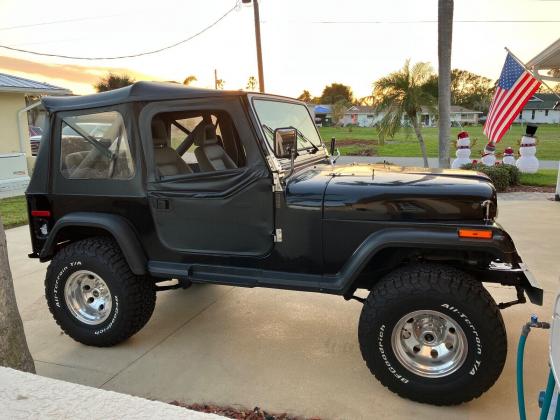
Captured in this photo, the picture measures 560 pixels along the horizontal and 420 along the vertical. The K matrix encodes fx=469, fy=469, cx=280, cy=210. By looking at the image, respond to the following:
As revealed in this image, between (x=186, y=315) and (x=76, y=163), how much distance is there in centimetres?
161

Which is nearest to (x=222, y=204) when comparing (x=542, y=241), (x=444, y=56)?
(x=542, y=241)

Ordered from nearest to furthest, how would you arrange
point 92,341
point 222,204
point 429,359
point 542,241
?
point 429,359, point 222,204, point 92,341, point 542,241

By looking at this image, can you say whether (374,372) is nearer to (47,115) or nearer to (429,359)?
(429,359)

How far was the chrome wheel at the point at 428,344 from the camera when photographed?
272cm

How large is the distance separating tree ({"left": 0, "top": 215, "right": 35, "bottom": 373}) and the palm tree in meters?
12.8

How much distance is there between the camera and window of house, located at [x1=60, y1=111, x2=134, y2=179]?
3.42 metres

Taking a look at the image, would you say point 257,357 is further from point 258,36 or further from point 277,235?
point 258,36

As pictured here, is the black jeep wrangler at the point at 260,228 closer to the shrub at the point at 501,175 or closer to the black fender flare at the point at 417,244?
the black fender flare at the point at 417,244

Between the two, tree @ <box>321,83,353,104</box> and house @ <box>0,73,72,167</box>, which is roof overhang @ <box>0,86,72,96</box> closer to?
house @ <box>0,73,72,167</box>

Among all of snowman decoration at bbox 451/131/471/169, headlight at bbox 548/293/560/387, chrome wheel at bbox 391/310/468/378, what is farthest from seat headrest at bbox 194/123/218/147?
snowman decoration at bbox 451/131/471/169

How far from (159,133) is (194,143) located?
13.0 inches

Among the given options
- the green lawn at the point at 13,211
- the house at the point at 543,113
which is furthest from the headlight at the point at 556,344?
the house at the point at 543,113

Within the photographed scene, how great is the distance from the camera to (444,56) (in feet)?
32.2

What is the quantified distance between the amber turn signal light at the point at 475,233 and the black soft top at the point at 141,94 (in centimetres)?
164
